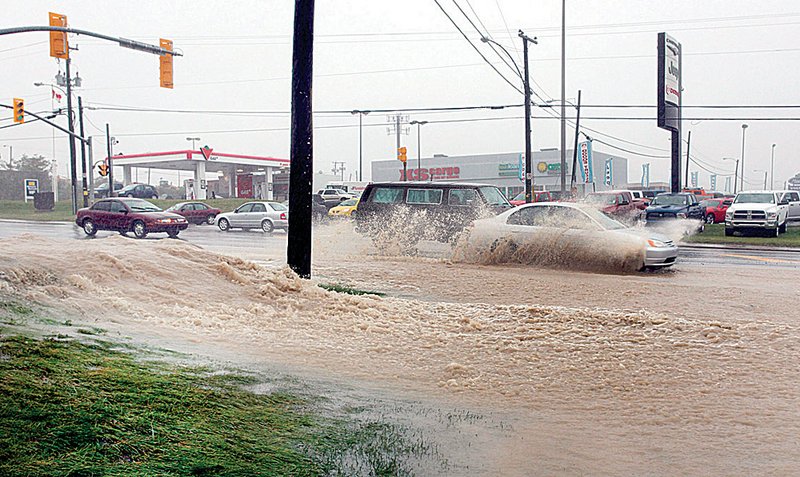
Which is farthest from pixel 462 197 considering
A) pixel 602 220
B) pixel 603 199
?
pixel 603 199

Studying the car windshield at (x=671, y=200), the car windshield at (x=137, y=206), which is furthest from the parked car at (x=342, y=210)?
the car windshield at (x=671, y=200)

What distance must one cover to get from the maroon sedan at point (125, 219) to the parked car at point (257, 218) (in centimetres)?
706

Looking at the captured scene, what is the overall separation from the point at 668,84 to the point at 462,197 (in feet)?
65.1

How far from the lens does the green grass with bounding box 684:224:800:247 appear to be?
2388cm

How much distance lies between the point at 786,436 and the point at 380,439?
2.86m

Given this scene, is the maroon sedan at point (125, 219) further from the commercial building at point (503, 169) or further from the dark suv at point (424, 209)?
the commercial building at point (503, 169)

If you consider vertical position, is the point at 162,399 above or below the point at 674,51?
below

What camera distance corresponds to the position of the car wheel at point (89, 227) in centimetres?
1897

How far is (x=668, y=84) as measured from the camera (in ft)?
107

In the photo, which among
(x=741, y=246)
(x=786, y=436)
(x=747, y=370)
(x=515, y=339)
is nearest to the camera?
(x=786, y=436)

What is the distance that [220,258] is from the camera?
34.6 feet

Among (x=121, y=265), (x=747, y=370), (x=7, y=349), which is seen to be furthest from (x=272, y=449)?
(x=121, y=265)

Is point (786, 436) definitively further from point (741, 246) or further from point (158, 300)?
point (741, 246)

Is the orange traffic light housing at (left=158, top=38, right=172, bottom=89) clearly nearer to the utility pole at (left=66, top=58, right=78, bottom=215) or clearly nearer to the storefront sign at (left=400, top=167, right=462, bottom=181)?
the utility pole at (left=66, top=58, right=78, bottom=215)
